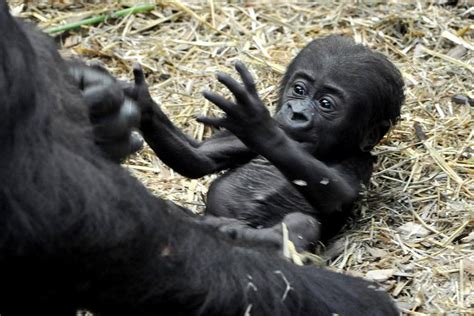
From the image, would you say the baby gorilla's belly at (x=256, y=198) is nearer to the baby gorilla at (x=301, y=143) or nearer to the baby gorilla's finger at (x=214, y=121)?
the baby gorilla at (x=301, y=143)

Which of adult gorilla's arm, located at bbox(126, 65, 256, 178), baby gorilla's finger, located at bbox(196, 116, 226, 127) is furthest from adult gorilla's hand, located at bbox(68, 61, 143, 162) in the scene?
baby gorilla's finger, located at bbox(196, 116, 226, 127)

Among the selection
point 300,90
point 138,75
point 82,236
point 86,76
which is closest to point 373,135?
point 300,90

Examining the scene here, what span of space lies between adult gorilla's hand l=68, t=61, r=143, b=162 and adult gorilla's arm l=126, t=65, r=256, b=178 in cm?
68

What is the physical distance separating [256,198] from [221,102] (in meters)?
0.63

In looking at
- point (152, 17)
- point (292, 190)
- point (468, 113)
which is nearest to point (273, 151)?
point (292, 190)

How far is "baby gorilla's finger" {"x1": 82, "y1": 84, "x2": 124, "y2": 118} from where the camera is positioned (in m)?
3.38

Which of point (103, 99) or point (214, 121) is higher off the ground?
point (103, 99)

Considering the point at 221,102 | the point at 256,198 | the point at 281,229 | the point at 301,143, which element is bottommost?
the point at 256,198

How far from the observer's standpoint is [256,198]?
479 centimetres

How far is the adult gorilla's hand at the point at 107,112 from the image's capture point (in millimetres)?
3367

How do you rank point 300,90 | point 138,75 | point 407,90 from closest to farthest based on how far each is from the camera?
1. point 138,75
2. point 300,90
3. point 407,90

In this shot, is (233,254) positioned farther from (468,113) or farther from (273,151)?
(468,113)

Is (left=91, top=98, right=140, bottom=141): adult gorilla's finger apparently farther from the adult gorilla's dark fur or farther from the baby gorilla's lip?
the baby gorilla's lip

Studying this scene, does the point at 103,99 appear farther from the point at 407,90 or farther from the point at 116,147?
the point at 407,90
